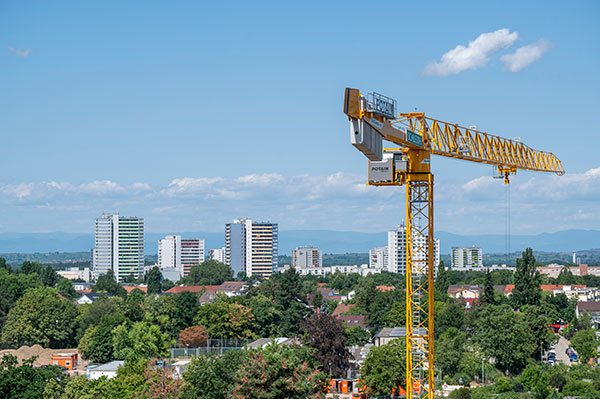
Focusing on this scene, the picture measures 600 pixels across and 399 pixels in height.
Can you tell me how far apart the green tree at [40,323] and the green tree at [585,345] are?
33182 millimetres

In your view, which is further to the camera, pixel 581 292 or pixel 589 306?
pixel 581 292

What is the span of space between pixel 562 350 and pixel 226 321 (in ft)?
72.3

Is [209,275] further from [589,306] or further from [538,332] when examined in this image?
[538,332]

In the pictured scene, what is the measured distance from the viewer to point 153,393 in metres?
28.9

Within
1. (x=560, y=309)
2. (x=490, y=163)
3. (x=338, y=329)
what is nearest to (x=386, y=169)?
(x=490, y=163)

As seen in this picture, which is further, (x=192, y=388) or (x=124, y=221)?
(x=124, y=221)

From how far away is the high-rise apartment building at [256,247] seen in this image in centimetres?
15362

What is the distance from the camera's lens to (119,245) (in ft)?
513

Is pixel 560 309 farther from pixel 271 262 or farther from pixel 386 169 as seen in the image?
pixel 271 262

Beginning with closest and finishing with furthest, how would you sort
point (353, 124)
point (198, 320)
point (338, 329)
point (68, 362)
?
1. point (353, 124)
2. point (338, 329)
3. point (68, 362)
4. point (198, 320)

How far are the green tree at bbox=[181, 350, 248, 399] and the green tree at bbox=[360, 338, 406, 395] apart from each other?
8301 mm

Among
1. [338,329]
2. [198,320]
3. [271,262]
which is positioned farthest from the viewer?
[271,262]

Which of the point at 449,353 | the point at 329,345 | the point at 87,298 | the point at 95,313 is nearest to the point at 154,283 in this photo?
the point at 87,298

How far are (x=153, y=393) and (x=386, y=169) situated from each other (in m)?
11.6
